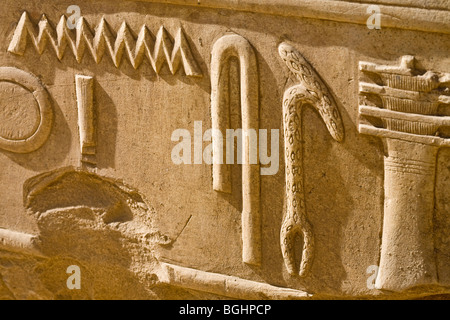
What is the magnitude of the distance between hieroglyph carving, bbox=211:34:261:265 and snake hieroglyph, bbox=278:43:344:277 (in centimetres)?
10

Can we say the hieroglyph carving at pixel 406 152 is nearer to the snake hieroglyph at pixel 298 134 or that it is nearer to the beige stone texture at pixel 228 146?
the beige stone texture at pixel 228 146

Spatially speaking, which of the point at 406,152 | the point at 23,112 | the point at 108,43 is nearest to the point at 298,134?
the point at 406,152

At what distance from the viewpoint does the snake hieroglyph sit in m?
2.62

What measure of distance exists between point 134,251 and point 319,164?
0.81 m

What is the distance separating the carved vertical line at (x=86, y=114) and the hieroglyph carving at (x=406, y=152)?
0.96m

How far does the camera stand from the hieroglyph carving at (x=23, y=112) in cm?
304

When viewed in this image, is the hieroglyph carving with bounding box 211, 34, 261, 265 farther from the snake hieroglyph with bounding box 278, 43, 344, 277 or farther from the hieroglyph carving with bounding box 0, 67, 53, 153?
the hieroglyph carving with bounding box 0, 67, 53, 153

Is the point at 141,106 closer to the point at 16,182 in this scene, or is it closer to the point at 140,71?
the point at 140,71

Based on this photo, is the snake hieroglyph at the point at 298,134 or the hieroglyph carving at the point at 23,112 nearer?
the snake hieroglyph at the point at 298,134

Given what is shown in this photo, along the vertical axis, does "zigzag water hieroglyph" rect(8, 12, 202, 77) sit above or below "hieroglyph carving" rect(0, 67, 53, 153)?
above

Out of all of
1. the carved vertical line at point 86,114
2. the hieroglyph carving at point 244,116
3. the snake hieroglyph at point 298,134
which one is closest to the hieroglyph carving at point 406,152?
the snake hieroglyph at point 298,134

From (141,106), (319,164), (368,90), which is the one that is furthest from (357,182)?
(141,106)

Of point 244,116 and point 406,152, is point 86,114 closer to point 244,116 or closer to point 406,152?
point 244,116

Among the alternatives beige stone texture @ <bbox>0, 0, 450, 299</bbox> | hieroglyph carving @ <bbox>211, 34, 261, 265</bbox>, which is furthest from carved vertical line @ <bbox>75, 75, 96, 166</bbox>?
hieroglyph carving @ <bbox>211, 34, 261, 265</bbox>
